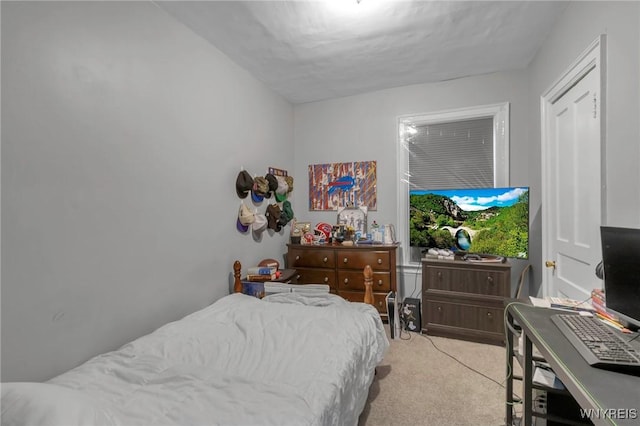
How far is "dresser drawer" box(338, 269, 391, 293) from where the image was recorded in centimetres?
303

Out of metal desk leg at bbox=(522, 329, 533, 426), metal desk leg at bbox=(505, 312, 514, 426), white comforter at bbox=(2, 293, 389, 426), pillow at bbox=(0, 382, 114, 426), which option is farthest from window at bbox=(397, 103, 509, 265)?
pillow at bbox=(0, 382, 114, 426)

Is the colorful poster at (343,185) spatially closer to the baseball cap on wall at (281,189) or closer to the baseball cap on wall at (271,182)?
the baseball cap on wall at (281,189)

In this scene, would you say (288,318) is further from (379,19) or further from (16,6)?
(379,19)

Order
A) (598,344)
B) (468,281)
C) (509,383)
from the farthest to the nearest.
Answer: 1. (468,281)
2. (509,383)
3. (598,344)


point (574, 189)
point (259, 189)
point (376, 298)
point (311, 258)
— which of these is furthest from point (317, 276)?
point (574, 189)

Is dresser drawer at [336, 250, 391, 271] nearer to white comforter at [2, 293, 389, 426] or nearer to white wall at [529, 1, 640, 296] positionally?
white comforter at [2, 293, 389, 426]

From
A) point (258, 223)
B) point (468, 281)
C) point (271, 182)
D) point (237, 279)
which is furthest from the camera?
point (271, 182)

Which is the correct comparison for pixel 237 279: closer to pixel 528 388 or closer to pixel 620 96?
pixel 528 388

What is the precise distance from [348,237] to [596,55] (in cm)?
250

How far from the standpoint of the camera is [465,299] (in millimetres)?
2750

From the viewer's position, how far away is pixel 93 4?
5.20 feet

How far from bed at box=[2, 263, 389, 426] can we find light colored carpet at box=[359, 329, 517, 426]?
38cm

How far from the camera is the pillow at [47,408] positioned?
731 millimetres

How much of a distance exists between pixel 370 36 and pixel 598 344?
8.06ft
